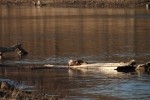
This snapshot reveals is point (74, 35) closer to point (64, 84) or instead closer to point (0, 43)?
point (0, 43)

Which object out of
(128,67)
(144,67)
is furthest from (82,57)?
(144,67)

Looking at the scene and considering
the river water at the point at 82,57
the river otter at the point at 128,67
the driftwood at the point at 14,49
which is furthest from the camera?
→ the driftwood at the point at 14,49

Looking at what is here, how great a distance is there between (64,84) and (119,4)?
4232 inches

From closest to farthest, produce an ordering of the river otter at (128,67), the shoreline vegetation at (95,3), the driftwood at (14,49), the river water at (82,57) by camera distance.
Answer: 1. the river water at (82,57)
2. the river otter at (128,67)
3. the driftwood at (14,49)
4. the shoreline vegetation at (95,3)

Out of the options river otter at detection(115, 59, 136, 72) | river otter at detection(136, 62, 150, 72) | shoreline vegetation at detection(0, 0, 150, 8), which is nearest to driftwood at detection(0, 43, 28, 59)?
river otter at detection(115, 59, 136, 72)

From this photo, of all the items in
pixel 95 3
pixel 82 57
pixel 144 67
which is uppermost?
pixel 95 3

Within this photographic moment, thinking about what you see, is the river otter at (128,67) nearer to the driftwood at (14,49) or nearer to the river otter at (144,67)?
the river otter at (144,67)

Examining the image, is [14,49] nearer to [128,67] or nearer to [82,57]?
[82,57]

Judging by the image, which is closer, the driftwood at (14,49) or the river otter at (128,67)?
the river otter at (128,67)

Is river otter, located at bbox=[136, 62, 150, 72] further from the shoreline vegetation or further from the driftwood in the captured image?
the shoreline vegetation

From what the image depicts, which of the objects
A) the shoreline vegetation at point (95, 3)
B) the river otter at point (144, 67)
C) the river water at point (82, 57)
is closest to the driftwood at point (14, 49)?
the river water at point (82, 57)

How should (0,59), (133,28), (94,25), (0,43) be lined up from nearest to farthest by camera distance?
(0,59)
(0,43)
(133,28)
(94,25)

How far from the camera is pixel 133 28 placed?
225ft

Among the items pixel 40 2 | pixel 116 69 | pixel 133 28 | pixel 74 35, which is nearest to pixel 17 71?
pixel 116 69
